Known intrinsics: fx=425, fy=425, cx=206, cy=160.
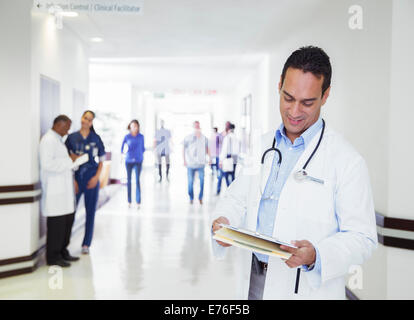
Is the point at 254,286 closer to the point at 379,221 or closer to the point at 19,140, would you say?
the point at 379,221

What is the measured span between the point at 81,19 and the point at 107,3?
2709mm

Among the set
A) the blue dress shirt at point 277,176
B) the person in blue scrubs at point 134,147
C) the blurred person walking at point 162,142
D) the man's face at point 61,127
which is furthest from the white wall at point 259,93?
the blue dress shirt at point 277,176

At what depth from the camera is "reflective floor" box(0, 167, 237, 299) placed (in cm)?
424

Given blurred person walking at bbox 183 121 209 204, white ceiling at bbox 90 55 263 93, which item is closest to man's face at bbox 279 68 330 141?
white ceiling at bbox 90 55 263 93

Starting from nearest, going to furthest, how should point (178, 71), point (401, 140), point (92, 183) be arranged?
point (401, 140), point (92, 183), point (178, 71)

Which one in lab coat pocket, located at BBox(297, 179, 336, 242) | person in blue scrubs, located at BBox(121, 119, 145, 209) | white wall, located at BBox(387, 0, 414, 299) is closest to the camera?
lab coat pocket, located at BBox(297, 179, 336, 242)

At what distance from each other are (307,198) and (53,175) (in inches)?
149

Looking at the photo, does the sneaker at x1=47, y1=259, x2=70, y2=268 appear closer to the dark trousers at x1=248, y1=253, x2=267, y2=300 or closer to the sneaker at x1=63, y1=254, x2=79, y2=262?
the sneaker at x1=63, y1=254, x2=79, y2=262

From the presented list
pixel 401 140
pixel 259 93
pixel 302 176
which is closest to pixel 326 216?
pixel 302 176

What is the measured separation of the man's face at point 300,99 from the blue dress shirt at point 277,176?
4 cm

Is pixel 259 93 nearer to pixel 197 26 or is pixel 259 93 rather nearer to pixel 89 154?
pixel 197 26

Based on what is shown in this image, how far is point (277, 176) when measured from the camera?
73.9 inches
